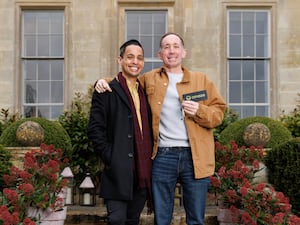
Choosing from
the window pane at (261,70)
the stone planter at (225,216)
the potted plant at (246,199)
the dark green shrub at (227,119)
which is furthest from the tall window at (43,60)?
the stone planter at (225,216)

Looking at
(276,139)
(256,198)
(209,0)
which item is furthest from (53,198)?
(209,0)

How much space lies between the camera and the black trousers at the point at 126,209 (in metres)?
3.64

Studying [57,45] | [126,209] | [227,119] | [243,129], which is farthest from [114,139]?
[57,45]

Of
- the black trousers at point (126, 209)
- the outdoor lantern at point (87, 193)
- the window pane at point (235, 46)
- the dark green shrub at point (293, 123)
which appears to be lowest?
the outdoor lantern at point (87, 193)

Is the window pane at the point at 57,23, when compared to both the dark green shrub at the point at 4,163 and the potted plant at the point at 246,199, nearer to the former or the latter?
the dark green shrub at the point at 4,163

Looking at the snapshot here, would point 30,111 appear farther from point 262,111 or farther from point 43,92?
point 262,111

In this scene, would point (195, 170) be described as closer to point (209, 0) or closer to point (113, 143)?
point (113, 143)

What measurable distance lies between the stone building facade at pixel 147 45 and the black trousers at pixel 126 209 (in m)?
5.77

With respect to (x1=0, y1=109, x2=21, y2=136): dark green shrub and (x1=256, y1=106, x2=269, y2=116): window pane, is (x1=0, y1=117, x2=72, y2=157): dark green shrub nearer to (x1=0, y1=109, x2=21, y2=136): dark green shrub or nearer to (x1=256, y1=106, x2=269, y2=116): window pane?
(x1=0, y1=109, x2=21, y2=136): dark green shrub

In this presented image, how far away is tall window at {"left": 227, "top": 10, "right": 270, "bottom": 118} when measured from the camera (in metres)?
9.69

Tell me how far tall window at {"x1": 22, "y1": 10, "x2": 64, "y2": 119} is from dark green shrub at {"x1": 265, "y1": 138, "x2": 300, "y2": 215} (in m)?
4.67

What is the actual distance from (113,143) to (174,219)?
2.67 meters

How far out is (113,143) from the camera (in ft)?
12.2

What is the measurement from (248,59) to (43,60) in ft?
13.0
